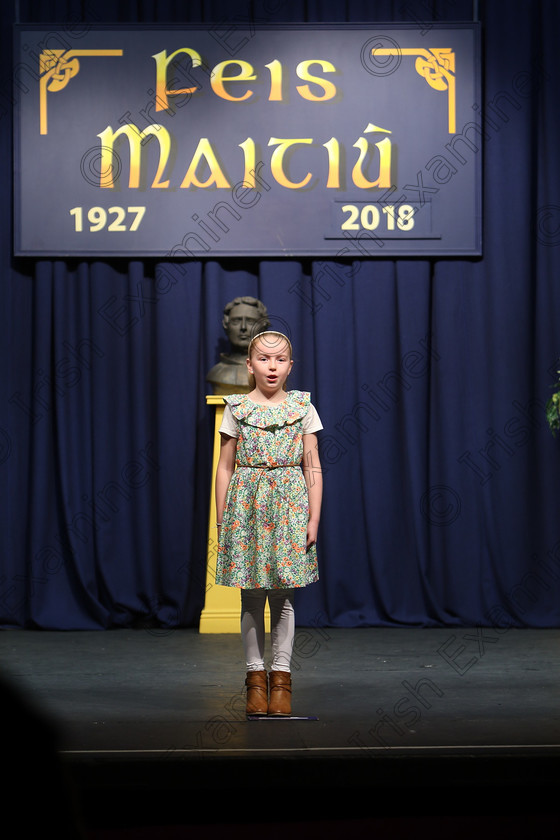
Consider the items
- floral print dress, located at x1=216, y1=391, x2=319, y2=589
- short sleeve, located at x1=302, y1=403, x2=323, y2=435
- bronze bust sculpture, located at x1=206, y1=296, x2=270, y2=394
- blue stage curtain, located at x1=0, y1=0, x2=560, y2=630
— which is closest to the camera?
floral print dress, located at x1=216, y1=391, x2=319, y2=589

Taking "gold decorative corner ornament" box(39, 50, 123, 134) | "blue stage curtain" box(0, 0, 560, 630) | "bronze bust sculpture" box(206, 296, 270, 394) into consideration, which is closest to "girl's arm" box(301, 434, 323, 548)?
"bronze bust sculpture" box(206, 296, 270, 394)

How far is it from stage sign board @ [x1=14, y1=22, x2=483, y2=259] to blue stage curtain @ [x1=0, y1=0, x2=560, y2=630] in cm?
11

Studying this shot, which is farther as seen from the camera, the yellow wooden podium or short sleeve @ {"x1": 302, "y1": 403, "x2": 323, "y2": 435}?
the yellow wooden podium

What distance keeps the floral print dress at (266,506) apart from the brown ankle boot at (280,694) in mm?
294

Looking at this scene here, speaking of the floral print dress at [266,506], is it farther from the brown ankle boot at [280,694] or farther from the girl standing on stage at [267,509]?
the brown ankle boot at [280,694]

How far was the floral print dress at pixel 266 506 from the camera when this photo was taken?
298cm

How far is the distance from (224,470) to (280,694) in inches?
26.8

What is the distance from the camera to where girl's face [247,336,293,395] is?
3068 millimetres

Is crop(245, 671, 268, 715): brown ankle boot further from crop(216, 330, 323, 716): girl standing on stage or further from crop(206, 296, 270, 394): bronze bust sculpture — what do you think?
crop(206, 296, 270, 394): bronze bust sculpture

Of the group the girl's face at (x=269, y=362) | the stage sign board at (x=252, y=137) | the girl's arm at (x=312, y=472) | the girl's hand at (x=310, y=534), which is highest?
the stage sign board at (x=252, y=137)

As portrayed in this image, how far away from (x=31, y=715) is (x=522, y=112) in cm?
493

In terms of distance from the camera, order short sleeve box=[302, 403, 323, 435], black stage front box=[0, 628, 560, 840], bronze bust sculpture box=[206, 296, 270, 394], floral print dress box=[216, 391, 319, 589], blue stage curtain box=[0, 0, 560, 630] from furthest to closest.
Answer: blue stage curtain box=[0, 0, 560, 630], bronze bust sculpture box=[206, 296, 270, 394], short sleeve box=[302, 403, 323, 435], floral print dress box=[216, 391, 319, 589], black stage front box=[0, 628, 560, 840]

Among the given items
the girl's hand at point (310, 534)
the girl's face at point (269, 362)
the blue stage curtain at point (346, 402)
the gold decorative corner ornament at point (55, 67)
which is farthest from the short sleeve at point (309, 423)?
the gold decorative corner ornament at point (55, 67)

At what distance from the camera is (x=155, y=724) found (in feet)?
9.89
